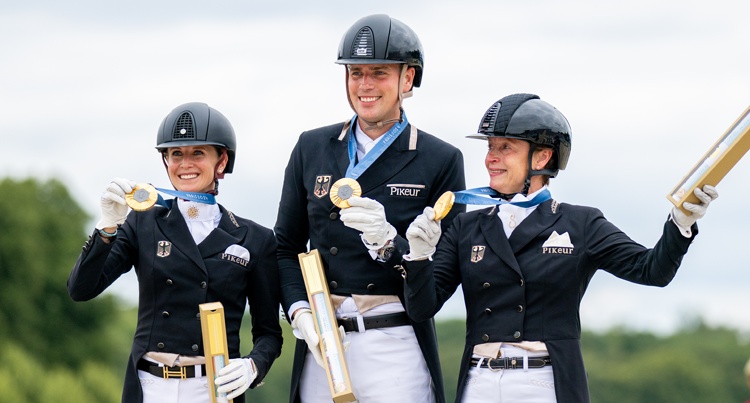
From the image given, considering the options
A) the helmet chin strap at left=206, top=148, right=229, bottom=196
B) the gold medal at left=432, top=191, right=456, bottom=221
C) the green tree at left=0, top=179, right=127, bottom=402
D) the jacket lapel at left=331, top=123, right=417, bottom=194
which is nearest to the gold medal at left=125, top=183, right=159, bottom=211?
the helmet chin strap at left=206, top=148, right=229, bottom=196

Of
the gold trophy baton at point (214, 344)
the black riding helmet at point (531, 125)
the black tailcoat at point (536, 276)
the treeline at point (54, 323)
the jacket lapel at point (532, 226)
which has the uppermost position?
the black riding helmet at point (531, 125)

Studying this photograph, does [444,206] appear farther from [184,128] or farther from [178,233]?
[184,128]

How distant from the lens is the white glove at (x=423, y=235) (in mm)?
9328

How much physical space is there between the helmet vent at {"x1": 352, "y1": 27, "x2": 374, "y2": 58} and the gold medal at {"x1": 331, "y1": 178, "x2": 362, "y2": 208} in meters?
1.26

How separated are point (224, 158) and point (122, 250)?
1.16 metres

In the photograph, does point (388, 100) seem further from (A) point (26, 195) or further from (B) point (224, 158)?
(A) point (26, 195)

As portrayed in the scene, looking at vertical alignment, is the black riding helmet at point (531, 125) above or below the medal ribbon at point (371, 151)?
above

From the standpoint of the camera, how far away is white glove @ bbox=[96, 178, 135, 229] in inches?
385

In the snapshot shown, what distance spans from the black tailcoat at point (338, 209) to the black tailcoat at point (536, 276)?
51 centimetres

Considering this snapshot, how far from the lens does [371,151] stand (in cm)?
1046

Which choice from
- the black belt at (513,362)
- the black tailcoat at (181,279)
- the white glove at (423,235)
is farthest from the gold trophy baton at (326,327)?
the black belt at (513,362)

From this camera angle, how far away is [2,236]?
55000 mm

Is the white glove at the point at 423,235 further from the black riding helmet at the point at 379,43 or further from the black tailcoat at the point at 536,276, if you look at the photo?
the black riding helmet at the point at 379,43

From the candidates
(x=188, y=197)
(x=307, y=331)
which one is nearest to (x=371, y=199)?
(x=307, y=331)
